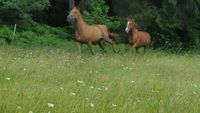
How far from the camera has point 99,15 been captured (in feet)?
108

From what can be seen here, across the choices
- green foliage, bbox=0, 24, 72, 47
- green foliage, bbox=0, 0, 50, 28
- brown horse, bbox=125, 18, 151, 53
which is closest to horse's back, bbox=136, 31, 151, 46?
brown horse, bbox=125, 18, 151, 53

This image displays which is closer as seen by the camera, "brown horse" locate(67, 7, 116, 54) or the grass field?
the grass field

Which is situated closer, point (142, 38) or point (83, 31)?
point (83, 31)

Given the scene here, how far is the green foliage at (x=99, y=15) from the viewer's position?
107ft

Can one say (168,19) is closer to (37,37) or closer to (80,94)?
(37,37)

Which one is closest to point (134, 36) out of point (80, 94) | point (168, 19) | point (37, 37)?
point (168, 19)

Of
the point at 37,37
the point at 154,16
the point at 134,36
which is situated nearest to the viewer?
the point at 134,36

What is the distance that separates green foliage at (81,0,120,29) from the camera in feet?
107

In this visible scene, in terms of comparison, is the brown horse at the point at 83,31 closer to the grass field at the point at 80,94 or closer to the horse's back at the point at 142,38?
the horse's back at the point at 142,38

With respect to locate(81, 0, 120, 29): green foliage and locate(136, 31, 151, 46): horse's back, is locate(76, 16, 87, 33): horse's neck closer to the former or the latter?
locate(136, 31, 151, 46): horse's back

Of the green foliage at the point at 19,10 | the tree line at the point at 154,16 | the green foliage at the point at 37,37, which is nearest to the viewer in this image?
the green foliage at the point at 37,37

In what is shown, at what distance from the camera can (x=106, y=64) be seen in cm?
1608

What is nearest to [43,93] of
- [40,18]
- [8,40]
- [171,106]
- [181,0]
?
[171,106]

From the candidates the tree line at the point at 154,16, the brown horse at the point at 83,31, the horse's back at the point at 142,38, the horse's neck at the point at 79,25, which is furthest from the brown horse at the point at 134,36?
the tree line at the point at 154,16
